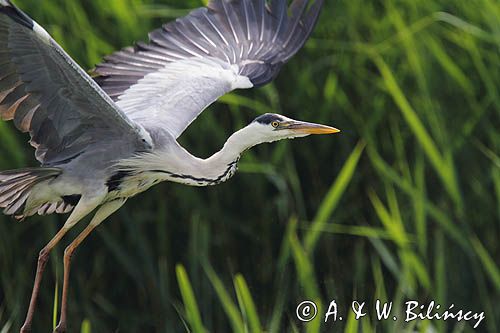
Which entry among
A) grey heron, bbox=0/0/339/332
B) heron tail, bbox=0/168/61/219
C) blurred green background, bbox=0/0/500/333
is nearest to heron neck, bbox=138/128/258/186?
grey heron, bbox=0/0/339/332

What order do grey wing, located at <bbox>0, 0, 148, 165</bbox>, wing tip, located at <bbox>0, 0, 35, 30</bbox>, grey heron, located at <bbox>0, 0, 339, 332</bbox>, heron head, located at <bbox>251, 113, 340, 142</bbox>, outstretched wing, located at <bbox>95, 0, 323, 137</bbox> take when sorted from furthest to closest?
outstretched wing, located at <bbox>95, 0, 323, 137</bbox>
heron head, located at <bbox>251, 113, 340, 142</bbox>
grey heron, located at <bbox>0, 0, 339, 332</bbox>
grey wing, located at <bbox>0, 0, 148, 165</bbox>
wing tip, located at <bbox>0, 0, 35, 30</bbox>

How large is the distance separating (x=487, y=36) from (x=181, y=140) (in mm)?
983

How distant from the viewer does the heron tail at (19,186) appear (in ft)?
10.2

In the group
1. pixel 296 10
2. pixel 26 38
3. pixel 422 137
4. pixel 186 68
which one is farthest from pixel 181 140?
pixel 26 38

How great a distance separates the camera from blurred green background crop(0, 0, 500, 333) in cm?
363

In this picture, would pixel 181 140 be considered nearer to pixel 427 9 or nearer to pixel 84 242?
pixel 84 242

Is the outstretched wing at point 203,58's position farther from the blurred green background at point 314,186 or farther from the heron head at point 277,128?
the heron head at point 277,128

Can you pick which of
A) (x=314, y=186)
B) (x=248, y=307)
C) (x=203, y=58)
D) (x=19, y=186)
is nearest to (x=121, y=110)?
(x=19, y=186)

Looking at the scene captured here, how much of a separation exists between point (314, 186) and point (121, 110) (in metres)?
1.03

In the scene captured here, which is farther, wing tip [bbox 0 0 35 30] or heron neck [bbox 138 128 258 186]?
heron neck [bbox 138 128 258 186]

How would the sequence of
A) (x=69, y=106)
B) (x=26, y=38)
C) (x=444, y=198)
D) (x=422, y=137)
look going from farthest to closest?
(x=444, y=198)
(x=422, y=137)
(x=69, y=106)
(x=26, y=38)

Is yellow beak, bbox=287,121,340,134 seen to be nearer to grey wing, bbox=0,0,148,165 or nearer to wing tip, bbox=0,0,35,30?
grey wing, bbox=0,0,148,165

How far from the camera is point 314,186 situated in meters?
3.86

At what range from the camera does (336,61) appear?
154 inches
